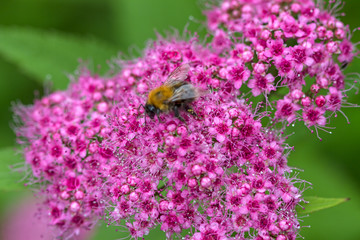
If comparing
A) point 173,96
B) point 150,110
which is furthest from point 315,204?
point 150,110

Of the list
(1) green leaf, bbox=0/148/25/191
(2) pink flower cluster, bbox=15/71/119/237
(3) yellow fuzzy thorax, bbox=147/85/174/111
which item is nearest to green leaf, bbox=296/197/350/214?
(3) yellow fuzzy thorax, bbox=147/85/174/111

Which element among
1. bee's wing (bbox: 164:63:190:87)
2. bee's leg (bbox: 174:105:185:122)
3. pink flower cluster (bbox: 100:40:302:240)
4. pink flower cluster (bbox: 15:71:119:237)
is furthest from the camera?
pink flower cluster (bbox: 15:71:119:237)

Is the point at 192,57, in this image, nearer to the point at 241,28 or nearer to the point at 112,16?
Result: the point at 241,28

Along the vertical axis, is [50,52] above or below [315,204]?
above

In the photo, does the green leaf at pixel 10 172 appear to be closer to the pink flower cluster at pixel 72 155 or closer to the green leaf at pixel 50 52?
the pink flower cluster at pixel 72 155

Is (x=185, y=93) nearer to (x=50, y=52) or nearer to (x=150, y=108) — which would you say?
(x=150, y=108)

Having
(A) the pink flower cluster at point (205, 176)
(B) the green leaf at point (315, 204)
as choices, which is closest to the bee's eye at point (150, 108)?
(A) the pink flower cluster at point (205, 176)

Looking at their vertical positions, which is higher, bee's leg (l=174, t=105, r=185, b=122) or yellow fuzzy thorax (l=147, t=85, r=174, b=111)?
yellow fuzzy thorax (l=147, t=85, r=174, b=111)

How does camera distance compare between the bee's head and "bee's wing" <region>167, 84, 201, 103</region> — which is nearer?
"bee's wing" <region>167, 84, 201, 103</region>

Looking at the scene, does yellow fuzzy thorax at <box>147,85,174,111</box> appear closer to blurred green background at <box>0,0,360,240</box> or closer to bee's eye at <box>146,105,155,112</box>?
bee's eye at <box>146,105,155,112</box>
